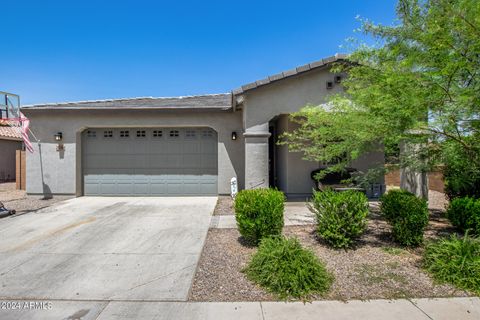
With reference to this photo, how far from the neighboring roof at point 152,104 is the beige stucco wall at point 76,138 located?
28 cm

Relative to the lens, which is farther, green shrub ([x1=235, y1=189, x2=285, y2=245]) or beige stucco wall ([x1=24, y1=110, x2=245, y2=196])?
beige stucco wall ([x1=24, y1=110, x2=245, y2=196])

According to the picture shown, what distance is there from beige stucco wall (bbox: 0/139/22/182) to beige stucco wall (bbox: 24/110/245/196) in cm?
925

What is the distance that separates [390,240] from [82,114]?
11309 millimetres

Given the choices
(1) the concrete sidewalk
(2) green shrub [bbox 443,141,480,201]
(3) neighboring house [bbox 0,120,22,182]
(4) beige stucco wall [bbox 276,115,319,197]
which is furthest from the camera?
(3) neighboring house [bbox 0,120,22,182]

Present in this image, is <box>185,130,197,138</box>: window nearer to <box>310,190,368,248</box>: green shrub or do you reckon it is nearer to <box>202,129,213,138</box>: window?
<box>202,129,213,138</box>: window

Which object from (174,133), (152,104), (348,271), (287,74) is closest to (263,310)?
(348,271)

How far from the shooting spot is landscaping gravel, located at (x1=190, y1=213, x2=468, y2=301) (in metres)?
3.69

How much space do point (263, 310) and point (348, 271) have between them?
1685 millimetres

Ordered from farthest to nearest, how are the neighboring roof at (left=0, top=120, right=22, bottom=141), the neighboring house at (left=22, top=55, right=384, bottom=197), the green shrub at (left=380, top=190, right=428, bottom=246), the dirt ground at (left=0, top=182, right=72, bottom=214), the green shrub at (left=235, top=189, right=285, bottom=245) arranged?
the neighboring roof at (left=0, top=120, right=22, bottom=141), the neighboring house at (left=22, top=55, right=384, bottom=197), the dirt ground at (left=0, top=182, right=72, bottom=214), the green shrub at (left=235, top=189, right=285, bottom=245), the green shrub at (left=380, top=190, right=428, bottom=246)

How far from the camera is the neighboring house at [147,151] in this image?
1084cm

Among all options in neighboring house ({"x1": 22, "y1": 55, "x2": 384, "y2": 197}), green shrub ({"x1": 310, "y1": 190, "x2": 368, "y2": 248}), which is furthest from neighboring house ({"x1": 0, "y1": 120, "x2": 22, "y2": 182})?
green shrub ({"x1": 310, "y1": 190, "x2": 368, "y2": 248})

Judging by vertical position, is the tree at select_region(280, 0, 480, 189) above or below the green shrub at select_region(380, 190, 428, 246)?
above

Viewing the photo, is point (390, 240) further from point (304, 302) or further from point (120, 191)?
point (120, 191)

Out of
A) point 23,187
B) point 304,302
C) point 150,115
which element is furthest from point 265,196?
point 23,187
